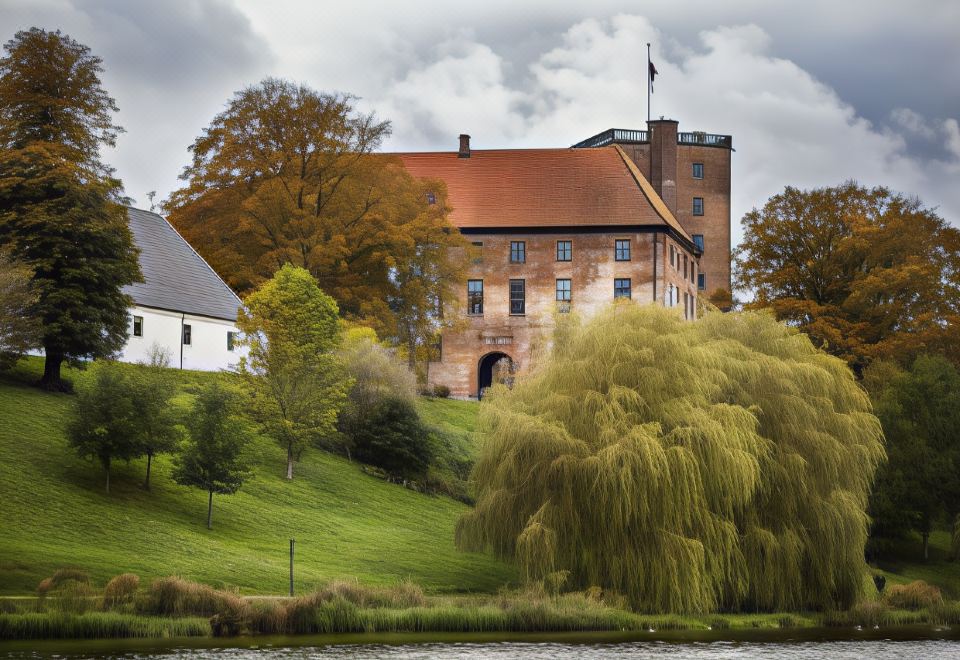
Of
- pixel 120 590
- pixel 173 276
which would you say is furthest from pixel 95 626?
pixel 173 276

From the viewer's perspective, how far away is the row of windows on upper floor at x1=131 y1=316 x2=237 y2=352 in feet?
180

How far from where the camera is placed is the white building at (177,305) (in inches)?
2188

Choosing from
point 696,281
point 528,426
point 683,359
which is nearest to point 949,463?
point 683,359

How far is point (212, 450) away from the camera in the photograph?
40219mm

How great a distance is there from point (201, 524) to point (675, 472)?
13.8 m

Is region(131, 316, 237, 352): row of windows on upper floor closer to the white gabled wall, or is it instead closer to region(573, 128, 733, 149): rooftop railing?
the white gabled wall

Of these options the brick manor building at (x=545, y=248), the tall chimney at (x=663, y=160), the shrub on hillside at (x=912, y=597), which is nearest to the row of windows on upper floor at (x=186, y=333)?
the brick manor building at (x=545, y=248)

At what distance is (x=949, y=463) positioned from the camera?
5119cm

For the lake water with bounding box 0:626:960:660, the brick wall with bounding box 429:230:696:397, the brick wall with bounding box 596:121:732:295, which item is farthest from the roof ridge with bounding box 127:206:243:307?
the brick wall with bounding box 596:121:732:295

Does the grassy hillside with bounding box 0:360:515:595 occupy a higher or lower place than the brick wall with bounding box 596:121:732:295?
lower

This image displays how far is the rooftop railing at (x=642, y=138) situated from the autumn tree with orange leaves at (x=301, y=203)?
26.1 m

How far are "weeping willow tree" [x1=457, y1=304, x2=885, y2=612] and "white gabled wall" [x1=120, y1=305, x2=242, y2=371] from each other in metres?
21.1

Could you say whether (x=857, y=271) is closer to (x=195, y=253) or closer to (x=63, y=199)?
(x=195, y=253)

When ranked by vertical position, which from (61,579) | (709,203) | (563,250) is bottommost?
(61,579)
